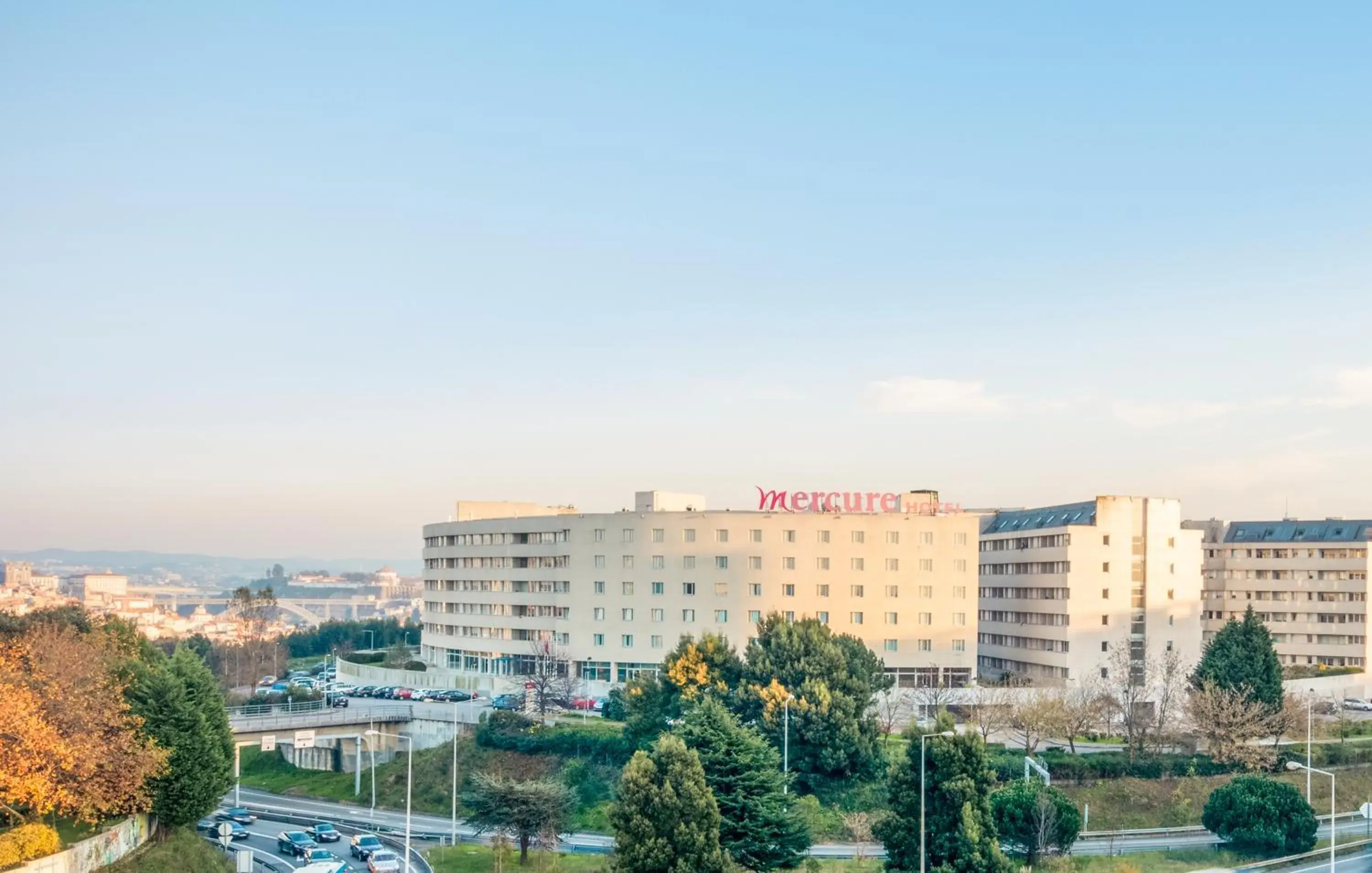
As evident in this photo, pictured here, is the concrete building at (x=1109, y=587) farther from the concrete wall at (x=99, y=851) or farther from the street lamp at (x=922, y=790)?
the concrete wall at (x=99, y=851)

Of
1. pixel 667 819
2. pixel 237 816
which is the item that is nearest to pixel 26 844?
pixel 667 819

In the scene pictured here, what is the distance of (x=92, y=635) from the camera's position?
259 ft

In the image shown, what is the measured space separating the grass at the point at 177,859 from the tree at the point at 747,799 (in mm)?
24841

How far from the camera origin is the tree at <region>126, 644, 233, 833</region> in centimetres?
6203

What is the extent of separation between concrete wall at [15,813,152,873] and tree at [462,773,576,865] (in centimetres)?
1687

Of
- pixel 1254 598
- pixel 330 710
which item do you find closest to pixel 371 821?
pixel 330 710

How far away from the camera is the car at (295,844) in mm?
70625

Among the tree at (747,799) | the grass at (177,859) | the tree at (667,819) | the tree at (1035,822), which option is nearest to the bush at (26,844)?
the grass at (177,859)

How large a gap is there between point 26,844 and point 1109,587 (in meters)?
88.6

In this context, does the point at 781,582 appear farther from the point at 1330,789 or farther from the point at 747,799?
the point at 747,799

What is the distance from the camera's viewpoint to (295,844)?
7144 centimetres

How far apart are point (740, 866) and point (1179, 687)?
173 ft

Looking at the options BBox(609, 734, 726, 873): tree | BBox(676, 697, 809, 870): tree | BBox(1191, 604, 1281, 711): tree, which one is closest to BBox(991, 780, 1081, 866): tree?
BBox(676, 697, 809, 870): tree

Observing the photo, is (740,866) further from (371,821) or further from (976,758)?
(371,821)
